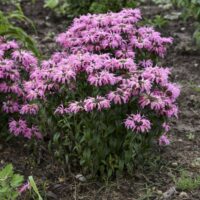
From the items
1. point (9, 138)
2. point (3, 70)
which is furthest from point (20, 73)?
point (9, 138)

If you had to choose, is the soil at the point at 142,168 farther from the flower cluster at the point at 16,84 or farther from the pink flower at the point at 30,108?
the pink flower at the point at 30,108

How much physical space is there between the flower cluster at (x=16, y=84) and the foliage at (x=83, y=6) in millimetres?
2866

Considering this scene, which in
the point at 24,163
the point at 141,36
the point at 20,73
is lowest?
the point at 24,163

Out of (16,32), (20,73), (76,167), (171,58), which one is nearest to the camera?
(76,167)

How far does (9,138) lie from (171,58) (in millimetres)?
2871

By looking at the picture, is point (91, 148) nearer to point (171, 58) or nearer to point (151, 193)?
point (151, 193)

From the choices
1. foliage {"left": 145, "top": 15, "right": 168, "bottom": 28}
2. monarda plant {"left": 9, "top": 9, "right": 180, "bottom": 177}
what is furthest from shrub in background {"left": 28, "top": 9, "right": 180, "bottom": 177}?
foliage {"left": 145, "top": 15, "right": 168, "bottom": 28}

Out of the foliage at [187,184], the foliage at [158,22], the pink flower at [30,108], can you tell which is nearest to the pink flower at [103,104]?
the pink flower at [30,108]

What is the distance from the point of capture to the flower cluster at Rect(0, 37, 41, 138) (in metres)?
4.48

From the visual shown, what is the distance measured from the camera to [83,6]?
794 centimetres

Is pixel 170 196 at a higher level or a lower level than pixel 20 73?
lower

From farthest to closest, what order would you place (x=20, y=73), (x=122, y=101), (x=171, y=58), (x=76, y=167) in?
(x=171, y=58)
(x=20, y=73)
(x=76, y=167)
(x=122, y=101)

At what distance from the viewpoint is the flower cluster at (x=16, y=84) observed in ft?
14.7

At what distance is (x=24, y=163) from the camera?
182 inches
